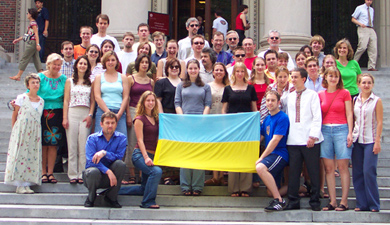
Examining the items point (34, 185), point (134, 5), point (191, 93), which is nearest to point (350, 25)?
point (134, 5)

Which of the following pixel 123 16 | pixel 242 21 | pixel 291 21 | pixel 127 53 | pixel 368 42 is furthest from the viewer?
pixel 368 42

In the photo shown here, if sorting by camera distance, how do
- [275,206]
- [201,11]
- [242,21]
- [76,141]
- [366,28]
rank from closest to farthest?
[275,206] < [76,141] < [242,21] < [366,28] < [201,11]

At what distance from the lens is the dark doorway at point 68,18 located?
17000 mm

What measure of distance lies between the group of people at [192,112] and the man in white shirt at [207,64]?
16 mm

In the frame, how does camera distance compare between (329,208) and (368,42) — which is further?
(368,42)

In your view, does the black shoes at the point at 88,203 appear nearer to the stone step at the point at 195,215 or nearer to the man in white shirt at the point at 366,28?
the stone step at the point at 195,215

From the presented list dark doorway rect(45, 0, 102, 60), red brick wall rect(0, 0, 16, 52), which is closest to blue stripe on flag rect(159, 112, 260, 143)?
dark doorway rect(45, 0, 102, 60)

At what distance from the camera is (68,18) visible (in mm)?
17188

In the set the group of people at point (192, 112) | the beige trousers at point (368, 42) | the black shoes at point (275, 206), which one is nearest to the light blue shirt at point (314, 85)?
the group of people at point (192, 112)

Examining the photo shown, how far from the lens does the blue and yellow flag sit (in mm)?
7849

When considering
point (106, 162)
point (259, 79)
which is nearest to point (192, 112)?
point (259, 79)

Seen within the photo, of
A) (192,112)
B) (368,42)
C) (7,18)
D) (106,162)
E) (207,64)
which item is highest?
(7,18)

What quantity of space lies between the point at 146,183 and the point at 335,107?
281cm

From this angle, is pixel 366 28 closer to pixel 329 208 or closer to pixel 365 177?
pixel 365 177
